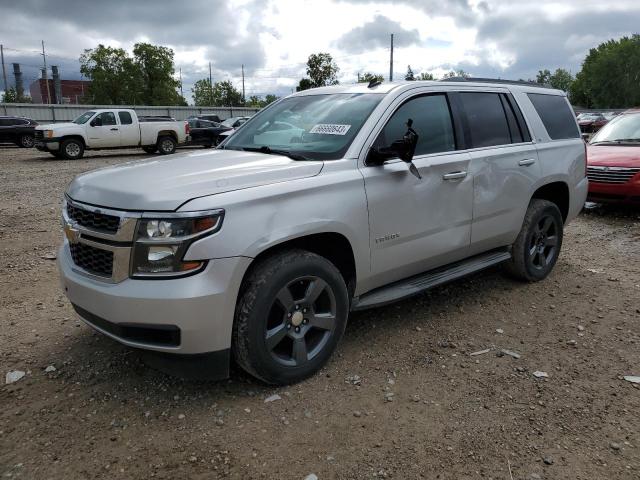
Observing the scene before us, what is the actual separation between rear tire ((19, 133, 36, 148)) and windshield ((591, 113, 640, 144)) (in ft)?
70.0

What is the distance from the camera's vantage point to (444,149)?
390 centimetres

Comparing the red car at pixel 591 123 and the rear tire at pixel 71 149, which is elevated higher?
the red car at pixel 591 123

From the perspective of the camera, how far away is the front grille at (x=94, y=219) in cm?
273

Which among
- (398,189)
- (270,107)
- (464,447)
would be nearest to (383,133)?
(398,189)

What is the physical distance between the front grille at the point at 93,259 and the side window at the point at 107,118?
55.9ft

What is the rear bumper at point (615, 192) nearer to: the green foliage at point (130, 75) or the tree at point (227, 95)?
the green foliage at point (130, 75)

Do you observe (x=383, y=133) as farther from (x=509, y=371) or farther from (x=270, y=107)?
(x=509, y=371)

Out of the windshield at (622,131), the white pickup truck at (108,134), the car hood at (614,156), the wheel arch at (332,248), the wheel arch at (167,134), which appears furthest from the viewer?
the wheel arch at (167,134)

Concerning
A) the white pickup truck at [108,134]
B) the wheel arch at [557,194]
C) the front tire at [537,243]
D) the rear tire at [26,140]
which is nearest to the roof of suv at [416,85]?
the wheel arch at [557,194]

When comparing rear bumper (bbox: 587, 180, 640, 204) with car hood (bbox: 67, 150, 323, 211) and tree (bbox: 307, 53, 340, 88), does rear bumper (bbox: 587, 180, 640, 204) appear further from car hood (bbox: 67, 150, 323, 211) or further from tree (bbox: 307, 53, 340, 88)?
tree (bbox: 307, 53, 340, 88)

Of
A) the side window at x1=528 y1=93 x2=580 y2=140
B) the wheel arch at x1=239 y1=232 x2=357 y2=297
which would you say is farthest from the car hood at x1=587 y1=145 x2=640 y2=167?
the wheel arch at x1=239 y1=232 x2=357 y2=297

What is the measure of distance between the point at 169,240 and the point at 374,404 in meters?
1.50

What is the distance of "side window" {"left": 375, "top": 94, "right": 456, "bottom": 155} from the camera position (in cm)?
360

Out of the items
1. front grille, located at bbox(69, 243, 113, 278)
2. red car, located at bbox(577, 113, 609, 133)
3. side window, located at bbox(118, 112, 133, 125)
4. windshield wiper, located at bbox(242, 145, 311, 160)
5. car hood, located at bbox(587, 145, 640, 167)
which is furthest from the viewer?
red car, located at bbox(577, 113, 609, 133)
